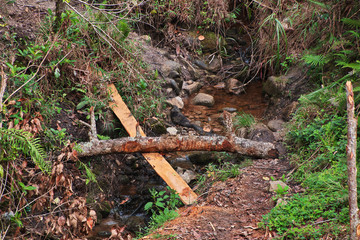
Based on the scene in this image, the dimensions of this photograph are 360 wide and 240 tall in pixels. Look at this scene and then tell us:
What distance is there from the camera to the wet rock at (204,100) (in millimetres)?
6551

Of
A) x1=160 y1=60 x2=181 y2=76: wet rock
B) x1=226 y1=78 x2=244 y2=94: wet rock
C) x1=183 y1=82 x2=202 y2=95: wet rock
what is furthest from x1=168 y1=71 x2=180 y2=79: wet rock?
x1=226 y1=78 x2=244 y2=94: wet rock

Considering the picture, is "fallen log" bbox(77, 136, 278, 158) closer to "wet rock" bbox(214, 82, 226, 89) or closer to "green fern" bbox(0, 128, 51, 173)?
"green fern" bbox(0, 128, 51, 173)

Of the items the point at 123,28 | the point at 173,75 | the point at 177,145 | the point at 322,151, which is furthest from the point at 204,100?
the point at 322,151

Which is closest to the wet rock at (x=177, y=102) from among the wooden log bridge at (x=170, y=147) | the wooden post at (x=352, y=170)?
the wooden log bridge at (x=170, y=147)

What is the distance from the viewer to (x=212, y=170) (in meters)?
4.25

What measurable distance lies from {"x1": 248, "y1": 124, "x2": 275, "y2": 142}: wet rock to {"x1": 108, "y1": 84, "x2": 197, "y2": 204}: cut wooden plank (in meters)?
1.38

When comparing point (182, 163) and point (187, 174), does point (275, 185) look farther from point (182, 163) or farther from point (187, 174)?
point (182, 163)

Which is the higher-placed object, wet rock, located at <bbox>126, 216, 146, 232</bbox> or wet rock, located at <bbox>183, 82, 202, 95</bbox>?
wet rock, located at <bbox>183, 82, 202, 95</bbox>

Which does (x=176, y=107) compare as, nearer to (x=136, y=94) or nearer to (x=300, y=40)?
(x=136, y=94)

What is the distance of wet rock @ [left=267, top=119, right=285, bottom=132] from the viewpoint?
16.7 feet

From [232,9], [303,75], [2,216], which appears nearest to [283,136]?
[303,75]

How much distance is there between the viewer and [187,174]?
4.50 metres

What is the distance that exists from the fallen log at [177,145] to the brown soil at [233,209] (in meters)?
0.22

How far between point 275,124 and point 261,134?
24.8 inches
